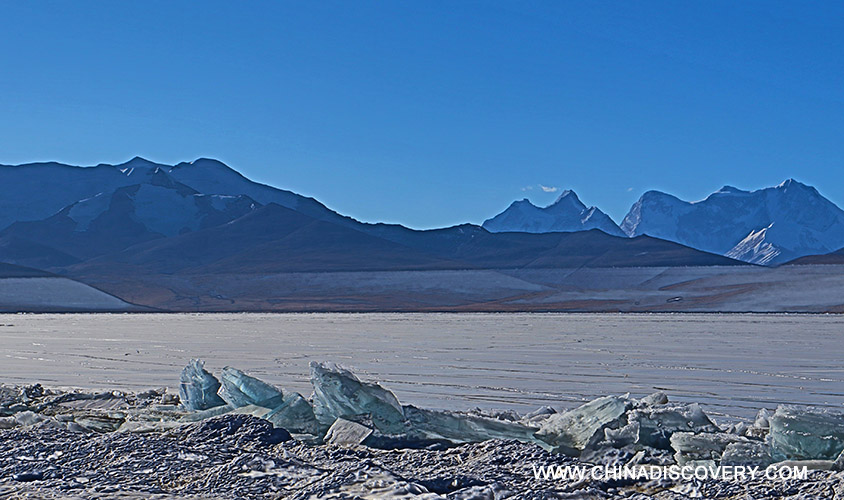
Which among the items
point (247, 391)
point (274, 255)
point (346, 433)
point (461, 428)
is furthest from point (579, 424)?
point (274, 255)

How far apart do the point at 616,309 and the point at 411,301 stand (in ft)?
74.3

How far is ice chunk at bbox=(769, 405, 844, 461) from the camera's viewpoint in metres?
4.81

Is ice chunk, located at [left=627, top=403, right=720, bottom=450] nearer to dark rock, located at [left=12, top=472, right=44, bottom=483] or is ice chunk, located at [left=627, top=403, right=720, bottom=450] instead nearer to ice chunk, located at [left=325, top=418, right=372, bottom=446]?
ice chunk, located at [left=325, top=418, right=372, bottom=446]

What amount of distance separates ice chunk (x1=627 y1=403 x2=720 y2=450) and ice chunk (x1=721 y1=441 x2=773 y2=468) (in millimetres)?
546

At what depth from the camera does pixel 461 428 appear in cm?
573

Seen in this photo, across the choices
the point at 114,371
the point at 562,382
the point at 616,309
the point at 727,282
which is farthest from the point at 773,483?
the point at 727,282

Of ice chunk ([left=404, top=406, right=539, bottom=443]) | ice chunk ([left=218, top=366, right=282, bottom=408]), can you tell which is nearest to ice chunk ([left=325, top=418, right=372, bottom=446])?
ice chunk ([left=404, top=406, right=539, bottom=443])

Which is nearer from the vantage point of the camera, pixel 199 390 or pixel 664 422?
pixel 664 422

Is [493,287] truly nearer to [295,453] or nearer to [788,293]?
[788,293]

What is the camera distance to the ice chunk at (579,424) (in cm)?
539

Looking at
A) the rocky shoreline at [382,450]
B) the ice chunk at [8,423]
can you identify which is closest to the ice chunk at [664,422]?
the rocky shoreline at [382,450]

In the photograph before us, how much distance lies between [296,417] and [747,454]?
3067mm

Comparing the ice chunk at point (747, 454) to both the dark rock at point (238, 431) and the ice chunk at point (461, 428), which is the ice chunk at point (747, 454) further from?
the dark rock at point (238, 431)

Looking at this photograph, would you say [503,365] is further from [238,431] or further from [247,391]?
[238,431]
